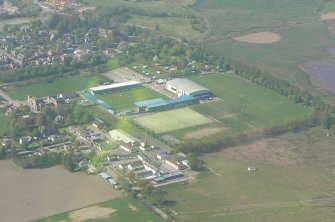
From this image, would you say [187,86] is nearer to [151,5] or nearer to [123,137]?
[123,137]

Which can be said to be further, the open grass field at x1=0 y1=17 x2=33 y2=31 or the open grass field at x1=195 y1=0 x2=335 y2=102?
the open grass field at x1=0 y1=17 x2=33 y2=31

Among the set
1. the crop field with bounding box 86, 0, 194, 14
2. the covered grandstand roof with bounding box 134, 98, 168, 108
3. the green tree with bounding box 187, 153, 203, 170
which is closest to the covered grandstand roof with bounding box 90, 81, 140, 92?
the covered grandstand roof with bounding box 134, 98, 168, 108

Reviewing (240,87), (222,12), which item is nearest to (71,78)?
(240,87)

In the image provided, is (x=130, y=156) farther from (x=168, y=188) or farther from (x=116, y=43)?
(x=116, y=43)

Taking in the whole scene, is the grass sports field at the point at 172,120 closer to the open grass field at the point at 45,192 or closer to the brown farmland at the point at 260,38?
the open grass field at the point at 45,192

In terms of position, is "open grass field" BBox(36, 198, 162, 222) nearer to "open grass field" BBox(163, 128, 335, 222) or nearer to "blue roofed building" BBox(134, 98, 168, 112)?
"open grass field" BBox(163, 128, 335, 222)
